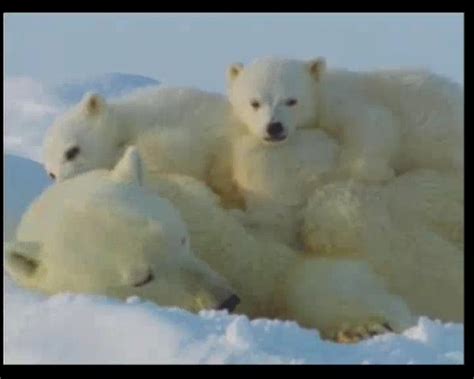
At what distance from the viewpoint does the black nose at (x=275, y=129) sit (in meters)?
4.69

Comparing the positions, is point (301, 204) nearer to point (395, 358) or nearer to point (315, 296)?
point (315, 296)

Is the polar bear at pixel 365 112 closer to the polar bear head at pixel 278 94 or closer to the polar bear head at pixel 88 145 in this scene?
the polar bear head at pixel 278 94

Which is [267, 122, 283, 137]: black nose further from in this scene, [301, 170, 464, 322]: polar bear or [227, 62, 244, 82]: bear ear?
[227, 62, 244, 82]: bear ear

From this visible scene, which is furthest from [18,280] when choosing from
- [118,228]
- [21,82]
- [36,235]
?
[21,82]

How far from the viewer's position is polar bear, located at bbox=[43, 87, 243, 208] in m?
4.80

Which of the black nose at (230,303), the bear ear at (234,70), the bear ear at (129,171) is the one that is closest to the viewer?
the black nose at (230,303)

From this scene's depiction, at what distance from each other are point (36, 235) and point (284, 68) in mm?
1371

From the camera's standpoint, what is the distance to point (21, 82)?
10320 millimetres

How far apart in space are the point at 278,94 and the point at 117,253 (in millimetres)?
1251

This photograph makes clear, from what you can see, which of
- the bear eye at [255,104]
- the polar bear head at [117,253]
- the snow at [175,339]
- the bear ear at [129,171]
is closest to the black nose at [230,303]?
the polar bear head at [117,253]

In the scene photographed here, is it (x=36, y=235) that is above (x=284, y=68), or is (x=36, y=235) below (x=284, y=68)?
below

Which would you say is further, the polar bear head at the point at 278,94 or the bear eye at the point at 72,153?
the bear eye at the point at 72,153

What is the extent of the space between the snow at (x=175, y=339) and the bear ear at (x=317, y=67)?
1.56m

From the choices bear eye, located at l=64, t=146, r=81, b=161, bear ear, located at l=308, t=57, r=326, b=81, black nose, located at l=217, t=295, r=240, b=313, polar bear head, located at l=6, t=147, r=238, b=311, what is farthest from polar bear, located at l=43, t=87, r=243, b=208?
black nose, located at l=217, t=295, r=240, b=313
